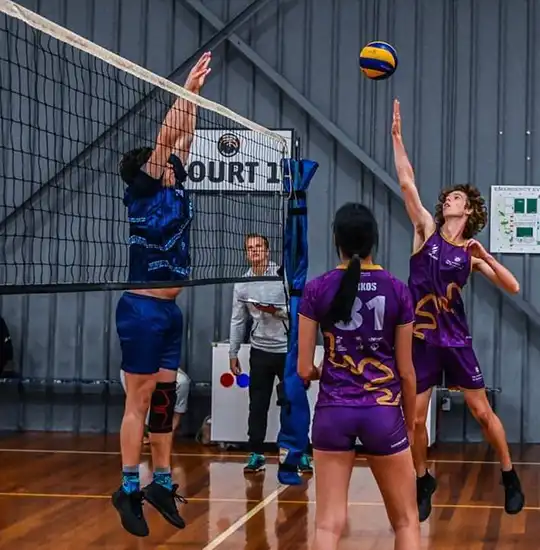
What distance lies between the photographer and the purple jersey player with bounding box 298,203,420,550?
3.86m

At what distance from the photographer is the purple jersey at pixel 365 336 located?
3.89 metres

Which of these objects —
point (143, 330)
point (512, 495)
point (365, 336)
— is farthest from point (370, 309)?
point (512, 495)

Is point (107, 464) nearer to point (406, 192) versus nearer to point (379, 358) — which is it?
point (406, 192)

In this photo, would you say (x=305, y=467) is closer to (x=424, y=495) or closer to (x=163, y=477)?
(x=424, y=495)

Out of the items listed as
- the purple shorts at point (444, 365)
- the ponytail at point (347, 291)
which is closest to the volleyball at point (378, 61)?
the purple shorts at point (444, 365)

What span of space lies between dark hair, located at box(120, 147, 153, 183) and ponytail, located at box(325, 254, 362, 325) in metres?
1.61

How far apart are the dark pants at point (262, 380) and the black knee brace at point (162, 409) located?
2.69 meters

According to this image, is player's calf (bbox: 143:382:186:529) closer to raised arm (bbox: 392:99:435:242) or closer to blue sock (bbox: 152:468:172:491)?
blue sock (bbox: 152:468:172:491)

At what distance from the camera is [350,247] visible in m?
3.96

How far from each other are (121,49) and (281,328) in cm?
341

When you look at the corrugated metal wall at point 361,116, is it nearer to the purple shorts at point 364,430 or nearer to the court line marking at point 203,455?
the court line marking at point 203,455

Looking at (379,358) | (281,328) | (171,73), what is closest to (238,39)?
(171,73)

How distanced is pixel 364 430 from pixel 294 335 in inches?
131

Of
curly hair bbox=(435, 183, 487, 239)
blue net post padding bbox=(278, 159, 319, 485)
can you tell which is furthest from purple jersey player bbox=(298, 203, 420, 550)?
blue net post padding bbox=(278, 159, 319, 485)
